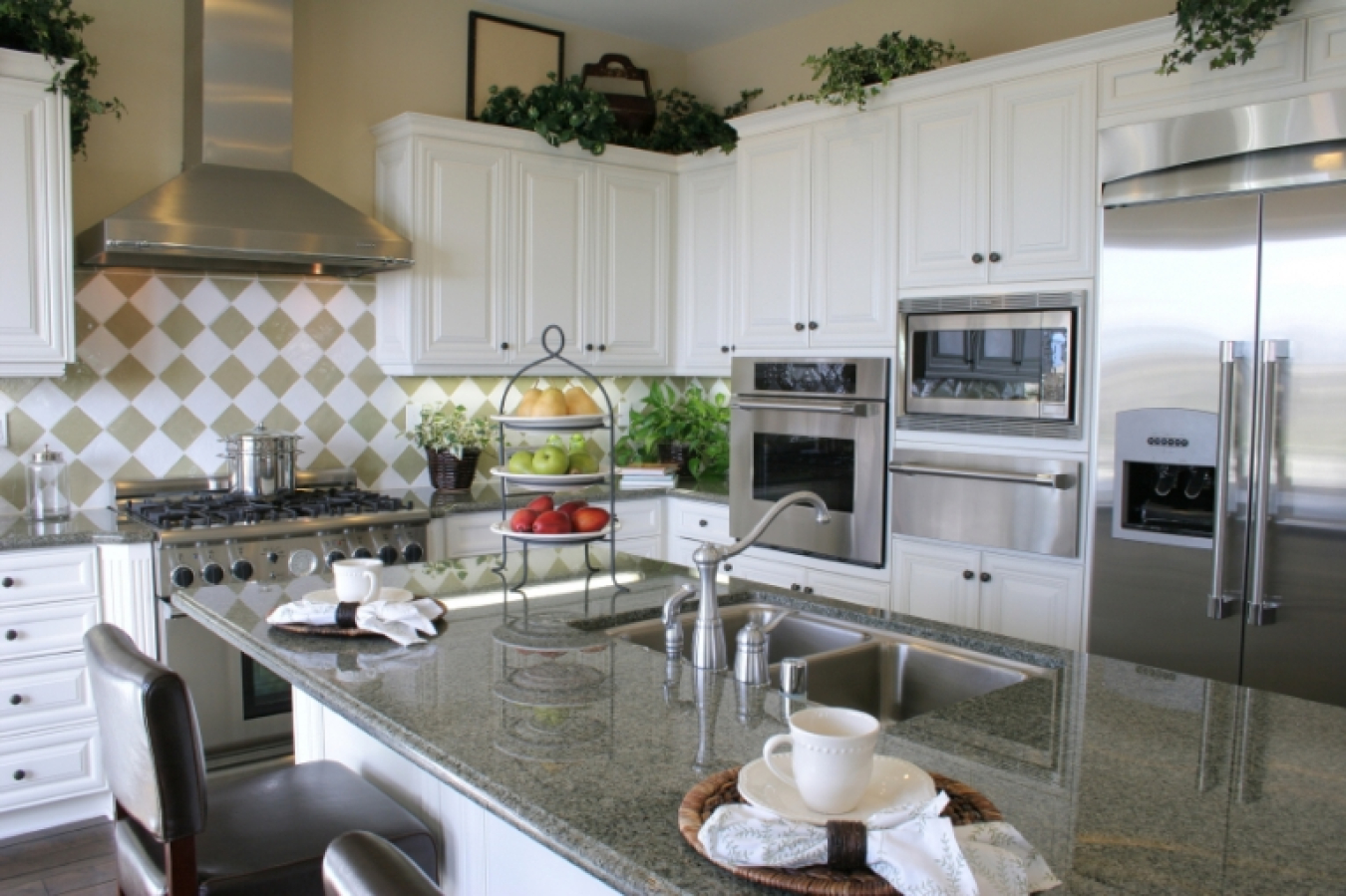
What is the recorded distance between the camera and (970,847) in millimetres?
985

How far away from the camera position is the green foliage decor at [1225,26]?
273cm

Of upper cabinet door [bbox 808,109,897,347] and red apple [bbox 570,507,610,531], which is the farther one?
upper cabinet door [bbox 808,109,897,347]

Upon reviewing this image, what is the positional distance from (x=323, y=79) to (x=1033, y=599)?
323 cm

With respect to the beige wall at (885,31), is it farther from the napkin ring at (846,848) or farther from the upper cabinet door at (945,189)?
the napkin ring at (846,848)

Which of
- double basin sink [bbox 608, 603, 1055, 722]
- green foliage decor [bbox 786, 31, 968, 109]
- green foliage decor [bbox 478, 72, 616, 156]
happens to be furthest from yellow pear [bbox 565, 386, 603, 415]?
green foliage decor [bbox 478, 72, 616, 156]

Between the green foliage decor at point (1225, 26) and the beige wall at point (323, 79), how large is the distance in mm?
2838

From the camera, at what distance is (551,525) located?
7.03ft

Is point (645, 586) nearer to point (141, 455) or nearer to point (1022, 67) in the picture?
point (1022, 67)

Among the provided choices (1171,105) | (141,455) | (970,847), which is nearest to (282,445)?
(141,455)

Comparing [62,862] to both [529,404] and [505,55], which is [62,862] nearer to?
[529,404]

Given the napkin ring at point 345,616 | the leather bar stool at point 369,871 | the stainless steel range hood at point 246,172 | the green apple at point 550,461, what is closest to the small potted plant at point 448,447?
the stainless steel range hood at point 246,172

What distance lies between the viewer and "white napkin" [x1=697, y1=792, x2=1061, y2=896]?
0.94 meters

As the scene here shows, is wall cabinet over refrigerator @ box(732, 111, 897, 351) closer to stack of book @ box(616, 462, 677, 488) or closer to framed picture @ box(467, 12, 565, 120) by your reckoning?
stack of book @ box(616, 462, 677, 488)

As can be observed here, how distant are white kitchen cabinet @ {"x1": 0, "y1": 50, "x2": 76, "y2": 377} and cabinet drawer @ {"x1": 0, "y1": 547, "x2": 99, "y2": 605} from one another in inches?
22.8
